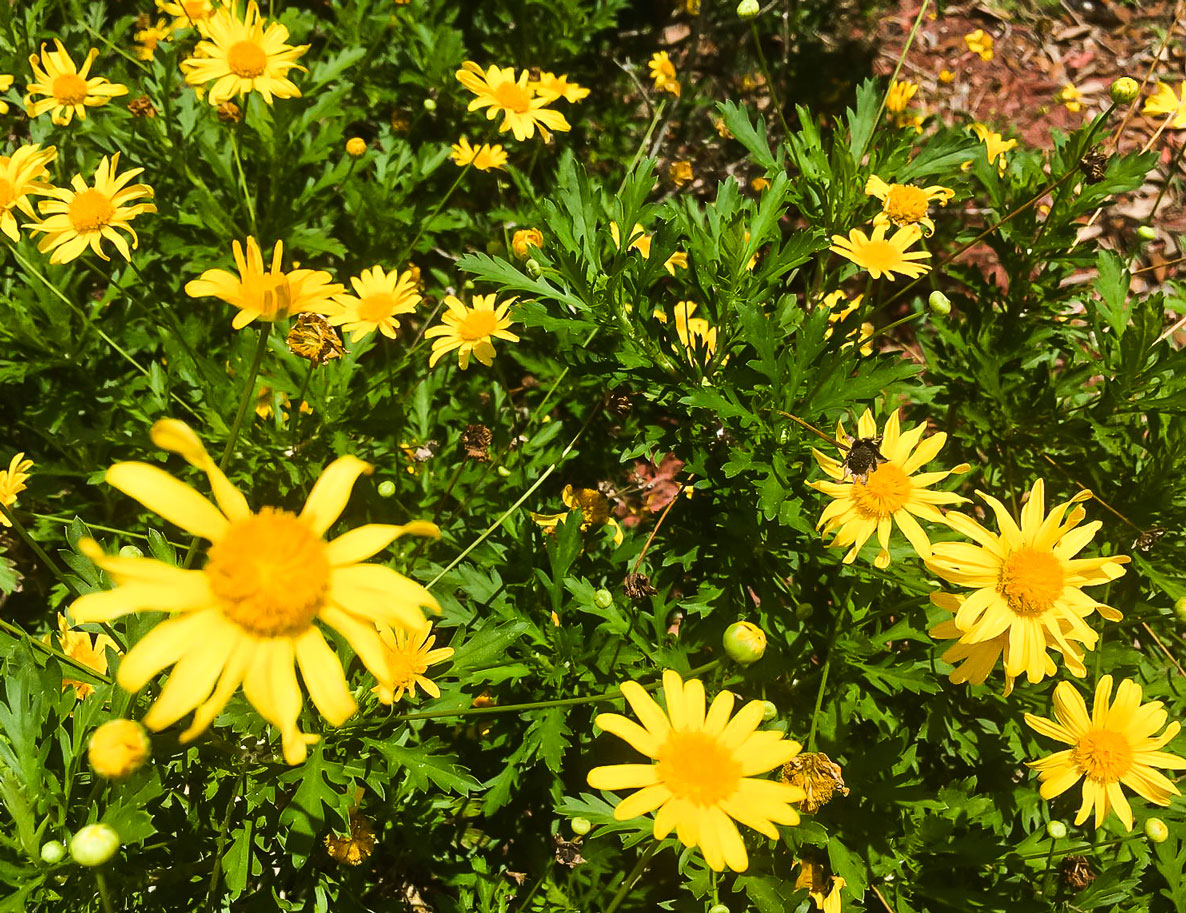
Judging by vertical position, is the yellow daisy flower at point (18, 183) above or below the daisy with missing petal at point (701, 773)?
above

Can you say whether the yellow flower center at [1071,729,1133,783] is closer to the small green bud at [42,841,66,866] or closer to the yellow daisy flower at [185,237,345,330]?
the yellow daisy flower at [185,237,345,330]

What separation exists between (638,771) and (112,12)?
561 cm

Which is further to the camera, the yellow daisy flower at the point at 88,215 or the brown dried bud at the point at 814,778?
the yellow daisy flower at the point at 88,215

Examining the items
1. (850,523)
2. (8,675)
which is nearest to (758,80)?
(850,523)

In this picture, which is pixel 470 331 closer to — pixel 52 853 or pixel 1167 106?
pixel 52 853

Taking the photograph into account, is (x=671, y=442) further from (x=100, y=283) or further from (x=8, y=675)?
(x=100, y=283)

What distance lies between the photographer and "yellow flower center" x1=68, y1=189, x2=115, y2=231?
261 cm

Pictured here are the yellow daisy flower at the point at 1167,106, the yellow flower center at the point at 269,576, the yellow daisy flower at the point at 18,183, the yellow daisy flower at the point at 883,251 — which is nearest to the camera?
the yellow flower center at the point at 269,576

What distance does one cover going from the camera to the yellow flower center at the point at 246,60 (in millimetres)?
3041

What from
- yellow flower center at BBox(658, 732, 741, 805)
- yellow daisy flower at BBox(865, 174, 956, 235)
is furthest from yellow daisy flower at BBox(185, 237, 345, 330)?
yellow daisy flower at BBox(865, 174, 956, 235)

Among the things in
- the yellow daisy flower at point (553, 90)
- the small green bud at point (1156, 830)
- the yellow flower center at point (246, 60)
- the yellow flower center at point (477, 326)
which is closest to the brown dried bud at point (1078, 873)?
the small green bud at point (1156, 830)

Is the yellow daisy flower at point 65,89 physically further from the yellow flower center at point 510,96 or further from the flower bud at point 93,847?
the flower bud at point 93,847

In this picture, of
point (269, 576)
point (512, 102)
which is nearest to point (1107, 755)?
point (269, 576)

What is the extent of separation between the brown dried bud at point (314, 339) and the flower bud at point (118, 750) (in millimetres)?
1454
